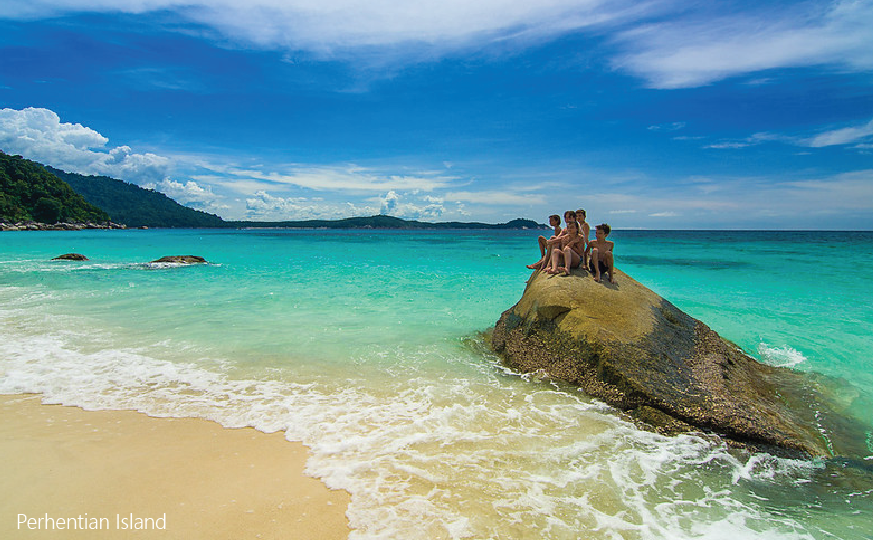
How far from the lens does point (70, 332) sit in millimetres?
8789

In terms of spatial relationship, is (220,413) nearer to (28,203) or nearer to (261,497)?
(261,497)

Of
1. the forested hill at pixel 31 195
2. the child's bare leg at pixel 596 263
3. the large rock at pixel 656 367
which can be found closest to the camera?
the large rock at pixel 656 367

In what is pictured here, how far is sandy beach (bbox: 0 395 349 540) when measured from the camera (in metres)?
3.26

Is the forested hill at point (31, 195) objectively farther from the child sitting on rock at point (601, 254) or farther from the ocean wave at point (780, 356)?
the ocean wave at point (780, 356)

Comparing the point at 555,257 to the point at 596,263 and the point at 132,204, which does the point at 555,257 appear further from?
the point at 132,204

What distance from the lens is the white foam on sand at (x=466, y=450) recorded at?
136 inches

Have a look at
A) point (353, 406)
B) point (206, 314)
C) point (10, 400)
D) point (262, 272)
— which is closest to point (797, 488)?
point (353, 406)

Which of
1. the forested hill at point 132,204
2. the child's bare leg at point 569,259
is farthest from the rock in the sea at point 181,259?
the forested hill at point 132,204

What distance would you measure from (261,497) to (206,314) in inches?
335

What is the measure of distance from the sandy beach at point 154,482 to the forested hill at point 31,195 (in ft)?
362

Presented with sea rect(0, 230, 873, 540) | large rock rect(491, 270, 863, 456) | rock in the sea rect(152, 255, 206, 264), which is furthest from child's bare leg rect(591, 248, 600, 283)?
rock in the sea rect(152, 255, 206, 264)

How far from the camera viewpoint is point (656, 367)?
5.62 m

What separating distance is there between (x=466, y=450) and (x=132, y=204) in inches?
7926

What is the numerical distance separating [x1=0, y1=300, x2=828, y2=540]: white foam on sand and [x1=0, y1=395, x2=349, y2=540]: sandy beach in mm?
268
